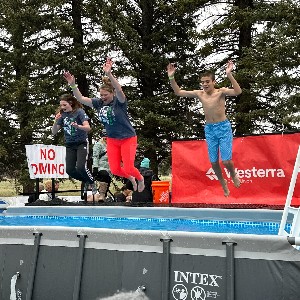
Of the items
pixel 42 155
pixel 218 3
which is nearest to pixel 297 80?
pixel 218 3

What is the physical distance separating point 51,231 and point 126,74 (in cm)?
1752

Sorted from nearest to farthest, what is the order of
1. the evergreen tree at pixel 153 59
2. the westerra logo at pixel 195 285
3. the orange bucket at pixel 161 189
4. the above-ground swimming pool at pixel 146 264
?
the above-ground swimming pool at pixel 146 264
the westerra logo at pixel 195 285
the orange bucket at pixel 161 189
the evergreen tree at pixel 153 59

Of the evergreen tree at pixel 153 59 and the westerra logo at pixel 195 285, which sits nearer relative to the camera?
the westerra logo at pixel 195 285

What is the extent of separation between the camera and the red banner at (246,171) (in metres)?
8.36

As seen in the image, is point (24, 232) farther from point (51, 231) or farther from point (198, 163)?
point (198, 163)

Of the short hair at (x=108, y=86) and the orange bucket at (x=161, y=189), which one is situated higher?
the short hair at (x=108, y=86)

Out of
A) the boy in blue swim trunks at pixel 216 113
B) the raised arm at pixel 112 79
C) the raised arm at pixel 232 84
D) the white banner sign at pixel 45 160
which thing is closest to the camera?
the raised arm at pixel 112 79

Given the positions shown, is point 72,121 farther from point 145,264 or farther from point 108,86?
point 145,264

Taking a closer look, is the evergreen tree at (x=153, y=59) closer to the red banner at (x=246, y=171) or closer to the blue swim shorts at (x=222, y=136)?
the red banner at (x=246, y=171)

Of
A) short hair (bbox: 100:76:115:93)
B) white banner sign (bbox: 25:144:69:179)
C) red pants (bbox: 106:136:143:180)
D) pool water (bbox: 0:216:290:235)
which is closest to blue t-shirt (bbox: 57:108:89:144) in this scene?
red pants (bbox: 106:136:143:180)

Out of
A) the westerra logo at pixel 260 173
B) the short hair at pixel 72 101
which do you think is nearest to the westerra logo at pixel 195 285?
the short hair at pixel 72 101

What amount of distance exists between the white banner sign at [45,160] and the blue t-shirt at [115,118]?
2873mm

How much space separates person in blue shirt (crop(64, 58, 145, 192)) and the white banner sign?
8.90 feet

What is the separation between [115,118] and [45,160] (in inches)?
132
